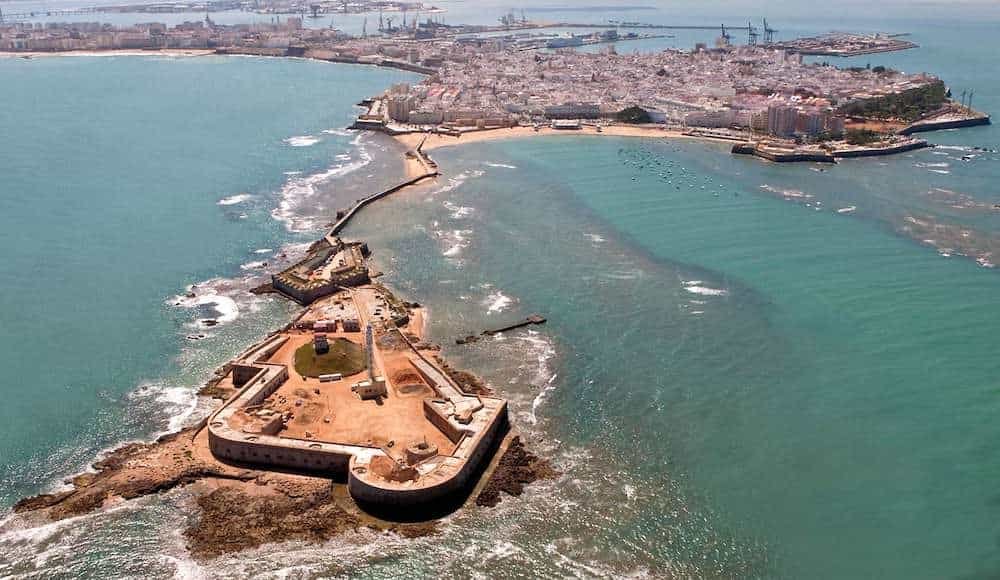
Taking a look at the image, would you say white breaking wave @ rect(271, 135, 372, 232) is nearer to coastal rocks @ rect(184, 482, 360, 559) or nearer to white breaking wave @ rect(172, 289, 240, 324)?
white breaking wave @ rect(172, 289, 240, 324)

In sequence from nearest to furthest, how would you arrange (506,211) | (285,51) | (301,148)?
(506,211)
(301,148)
(285,51)

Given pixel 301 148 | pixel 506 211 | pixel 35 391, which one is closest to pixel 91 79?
pixel 301 148

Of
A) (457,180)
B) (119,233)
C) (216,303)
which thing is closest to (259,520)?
(216,303)

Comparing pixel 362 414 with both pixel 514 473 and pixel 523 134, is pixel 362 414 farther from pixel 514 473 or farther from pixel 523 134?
pixel 523 134

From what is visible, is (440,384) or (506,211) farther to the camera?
(506,211)

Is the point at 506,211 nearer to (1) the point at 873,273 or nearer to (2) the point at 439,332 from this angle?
(2) the point at 439,332

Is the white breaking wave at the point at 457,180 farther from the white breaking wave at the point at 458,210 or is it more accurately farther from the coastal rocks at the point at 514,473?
the coastal rocks at the point at 514,473
